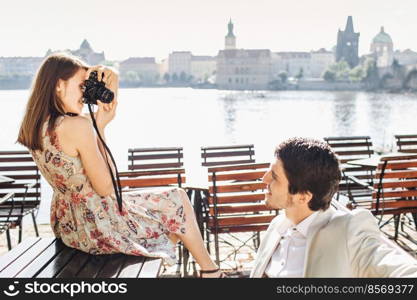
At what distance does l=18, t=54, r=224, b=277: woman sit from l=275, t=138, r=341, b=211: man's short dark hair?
670 mm

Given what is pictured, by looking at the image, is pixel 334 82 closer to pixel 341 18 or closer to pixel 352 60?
pixel 352 60

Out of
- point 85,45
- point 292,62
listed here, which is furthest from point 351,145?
point 85,45

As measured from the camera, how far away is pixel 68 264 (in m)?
1.76

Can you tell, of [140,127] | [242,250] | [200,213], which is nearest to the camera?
[200,213]

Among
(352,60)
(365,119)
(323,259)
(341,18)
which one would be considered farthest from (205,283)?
(341,18)

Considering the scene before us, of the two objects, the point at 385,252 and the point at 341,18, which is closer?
the point at 385,252

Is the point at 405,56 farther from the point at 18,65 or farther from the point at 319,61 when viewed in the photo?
the point at 18,65

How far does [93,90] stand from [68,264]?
1.83 feet

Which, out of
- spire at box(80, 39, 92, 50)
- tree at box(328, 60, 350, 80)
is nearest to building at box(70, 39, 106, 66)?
spire at box(80, 39, 92, 50)

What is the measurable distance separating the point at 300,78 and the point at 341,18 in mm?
18584

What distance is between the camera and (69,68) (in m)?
1.82

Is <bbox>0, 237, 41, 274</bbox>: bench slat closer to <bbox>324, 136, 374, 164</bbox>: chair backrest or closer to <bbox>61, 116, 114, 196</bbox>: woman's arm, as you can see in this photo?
<bbox>61, 116, 114, 196</bbox>: woman's arm

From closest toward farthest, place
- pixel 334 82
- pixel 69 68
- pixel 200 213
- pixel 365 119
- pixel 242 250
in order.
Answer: pixel 69 68 → pixel 200 213 → pixel 242 250 → pixel 365 119 → pixel 334 82

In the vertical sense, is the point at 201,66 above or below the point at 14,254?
above
